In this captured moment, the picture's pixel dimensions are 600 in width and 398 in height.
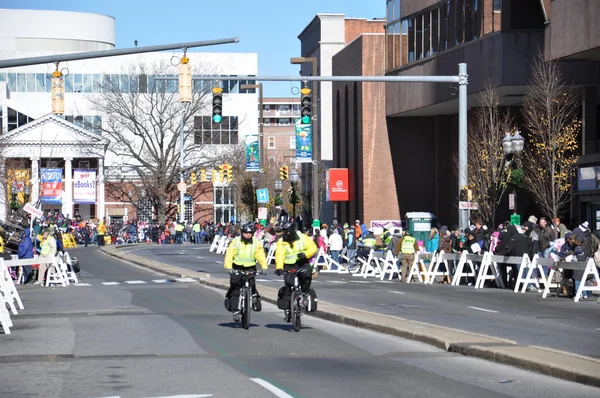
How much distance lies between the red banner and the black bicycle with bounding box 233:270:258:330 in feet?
168

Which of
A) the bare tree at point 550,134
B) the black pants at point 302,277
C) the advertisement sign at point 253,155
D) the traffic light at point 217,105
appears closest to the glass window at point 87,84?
the advertisement sign at point 253,155

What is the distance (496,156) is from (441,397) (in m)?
34.2

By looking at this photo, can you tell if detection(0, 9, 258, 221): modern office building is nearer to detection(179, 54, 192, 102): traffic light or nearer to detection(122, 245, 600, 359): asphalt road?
detection(122, 245, 600, 359): asphalt road

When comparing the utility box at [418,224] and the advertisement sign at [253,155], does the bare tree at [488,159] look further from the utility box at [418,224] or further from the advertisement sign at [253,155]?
the advertisement sign at [253,155]

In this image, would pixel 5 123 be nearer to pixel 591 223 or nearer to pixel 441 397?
pixel 591 223

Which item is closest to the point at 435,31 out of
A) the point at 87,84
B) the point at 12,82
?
the point at 87,84

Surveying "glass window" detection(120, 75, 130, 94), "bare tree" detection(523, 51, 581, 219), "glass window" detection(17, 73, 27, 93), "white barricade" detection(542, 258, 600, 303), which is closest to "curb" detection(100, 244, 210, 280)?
"white barricade" detection(542, 258, 600, 303)

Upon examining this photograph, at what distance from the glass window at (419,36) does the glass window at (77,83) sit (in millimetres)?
68122

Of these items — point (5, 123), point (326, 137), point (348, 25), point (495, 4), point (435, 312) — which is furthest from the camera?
point (5, 123)

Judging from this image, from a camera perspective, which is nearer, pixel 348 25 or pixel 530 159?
pixel 530 159

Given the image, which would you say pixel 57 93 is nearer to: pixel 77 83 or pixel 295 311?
pixel 295 311

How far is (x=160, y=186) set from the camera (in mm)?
94250

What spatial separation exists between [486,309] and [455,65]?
3046 cm

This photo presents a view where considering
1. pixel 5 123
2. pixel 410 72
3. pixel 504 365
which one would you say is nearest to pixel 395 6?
pixel 410 72
